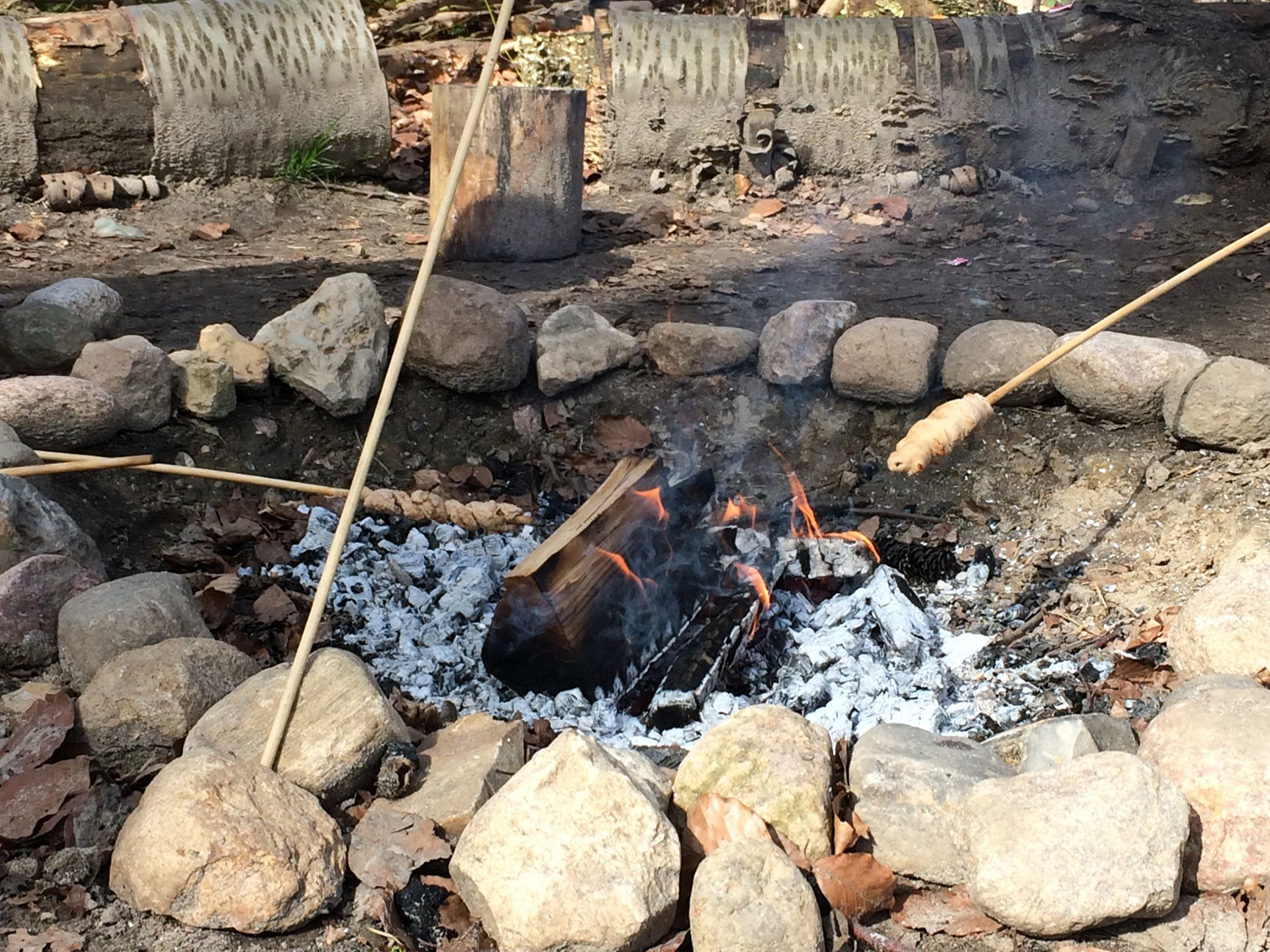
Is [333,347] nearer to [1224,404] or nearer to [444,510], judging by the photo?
[444,510]

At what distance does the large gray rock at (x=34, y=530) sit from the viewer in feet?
11.3

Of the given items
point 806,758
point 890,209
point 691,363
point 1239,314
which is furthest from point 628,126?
point 806,758

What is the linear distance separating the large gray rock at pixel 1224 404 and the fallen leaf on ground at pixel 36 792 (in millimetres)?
3807

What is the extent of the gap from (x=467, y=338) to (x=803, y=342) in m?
1.41

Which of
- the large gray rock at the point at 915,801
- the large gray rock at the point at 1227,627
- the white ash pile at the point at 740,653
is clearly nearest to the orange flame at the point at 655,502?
the white ash pile at the point at 740,653

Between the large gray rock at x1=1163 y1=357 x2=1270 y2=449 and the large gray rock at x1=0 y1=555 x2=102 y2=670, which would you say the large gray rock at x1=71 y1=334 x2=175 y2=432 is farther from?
the large gray rock at x1=1163 y1=357 x2=1270 y2=449

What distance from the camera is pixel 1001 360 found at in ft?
15.5

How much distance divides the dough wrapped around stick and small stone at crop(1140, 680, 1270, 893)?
94 cm

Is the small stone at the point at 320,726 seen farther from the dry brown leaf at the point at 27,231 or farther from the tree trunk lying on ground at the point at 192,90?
the tree trunk lying on ground at the point at 192,90

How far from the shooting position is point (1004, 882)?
8.17 ft

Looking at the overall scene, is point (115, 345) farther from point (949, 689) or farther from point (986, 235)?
point (986, 235)

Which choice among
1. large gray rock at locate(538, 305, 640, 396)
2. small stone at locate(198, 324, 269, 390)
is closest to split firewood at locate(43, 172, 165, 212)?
small stone at locate(198, 324, 269, 390)

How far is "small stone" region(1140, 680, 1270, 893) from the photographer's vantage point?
8.56ft

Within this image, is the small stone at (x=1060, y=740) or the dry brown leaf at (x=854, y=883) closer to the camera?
the dry brown leaf at (x=854, y=883)
